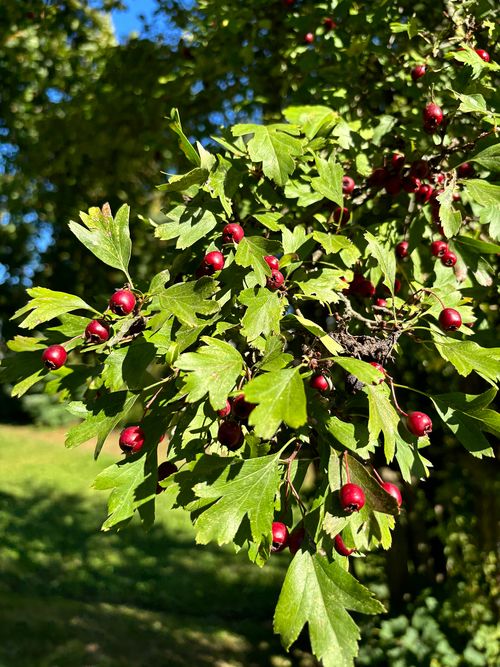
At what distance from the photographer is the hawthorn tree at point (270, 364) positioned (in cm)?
158

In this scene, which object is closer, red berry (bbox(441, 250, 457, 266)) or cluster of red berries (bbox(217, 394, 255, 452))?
cluster of red berries (bbox(217, 394, 255, 452))

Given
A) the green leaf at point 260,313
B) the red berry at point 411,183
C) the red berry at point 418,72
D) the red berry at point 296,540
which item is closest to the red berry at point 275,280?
the green leaf at point 260,313

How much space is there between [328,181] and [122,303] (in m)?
0.87

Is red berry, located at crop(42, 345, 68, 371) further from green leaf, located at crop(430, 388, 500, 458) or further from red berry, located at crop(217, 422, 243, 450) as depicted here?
green leaf, located at crop(430, 388, 500, 458)

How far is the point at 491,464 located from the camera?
510 centimetres

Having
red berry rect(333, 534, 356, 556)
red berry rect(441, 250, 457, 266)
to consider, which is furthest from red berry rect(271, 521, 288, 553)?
red berry rect(441, 250, 457, 266)

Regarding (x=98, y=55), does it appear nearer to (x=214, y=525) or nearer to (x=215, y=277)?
(x=215, y=277)

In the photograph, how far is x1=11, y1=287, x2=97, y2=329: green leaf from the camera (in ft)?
5.57

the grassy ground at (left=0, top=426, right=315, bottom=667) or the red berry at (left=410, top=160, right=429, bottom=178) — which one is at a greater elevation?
the red berry at (left=410, top=160, right=429, bottom=178)

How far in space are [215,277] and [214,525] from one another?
0.73 meters

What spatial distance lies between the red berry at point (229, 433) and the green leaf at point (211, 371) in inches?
5.9

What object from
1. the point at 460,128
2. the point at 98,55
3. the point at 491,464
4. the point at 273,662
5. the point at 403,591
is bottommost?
the point at 273,662

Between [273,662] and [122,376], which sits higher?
[122,376]

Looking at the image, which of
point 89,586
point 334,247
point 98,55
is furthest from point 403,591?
point 98,55
